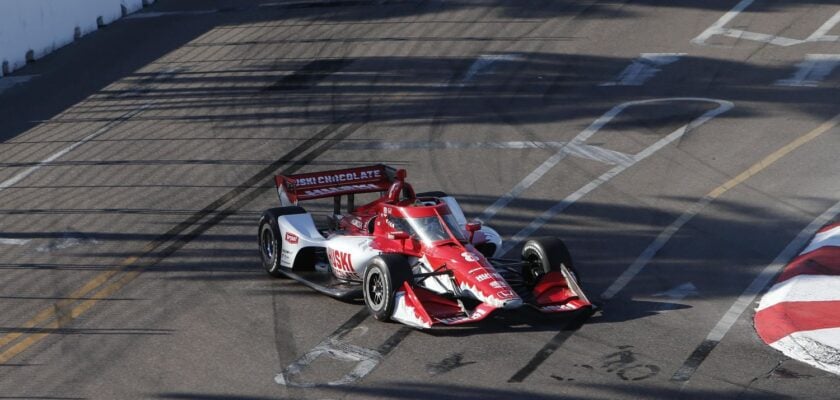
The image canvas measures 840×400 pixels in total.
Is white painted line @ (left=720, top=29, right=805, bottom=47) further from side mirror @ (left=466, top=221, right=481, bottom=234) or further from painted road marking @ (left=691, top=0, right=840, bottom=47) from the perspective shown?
side mirror @ (left=466, top=221, right=481, bottom=234)

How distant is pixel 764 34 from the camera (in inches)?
916

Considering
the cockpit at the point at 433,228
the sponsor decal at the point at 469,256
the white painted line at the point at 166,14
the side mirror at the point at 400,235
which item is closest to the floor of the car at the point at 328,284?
the side mirror at the point at 400,235

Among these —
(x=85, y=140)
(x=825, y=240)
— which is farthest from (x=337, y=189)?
(x=85, y=140)

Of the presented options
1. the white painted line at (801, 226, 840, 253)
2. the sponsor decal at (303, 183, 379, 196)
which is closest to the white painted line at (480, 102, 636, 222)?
the sponsor decal at (303, 183, 379, 196)

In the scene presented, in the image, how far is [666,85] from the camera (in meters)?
20.9

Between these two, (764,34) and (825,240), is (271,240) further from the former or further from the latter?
(764,34)

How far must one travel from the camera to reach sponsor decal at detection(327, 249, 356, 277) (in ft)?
42.0

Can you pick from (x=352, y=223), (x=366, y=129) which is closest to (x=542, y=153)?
(x=366, y=129)

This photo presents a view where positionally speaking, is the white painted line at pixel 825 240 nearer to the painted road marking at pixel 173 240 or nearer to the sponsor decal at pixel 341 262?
the sponsor decal at pixel 341 262

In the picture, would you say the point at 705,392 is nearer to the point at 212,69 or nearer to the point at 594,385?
the point at 594,385

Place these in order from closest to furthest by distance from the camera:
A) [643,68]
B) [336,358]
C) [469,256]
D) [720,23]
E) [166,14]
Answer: [336,358] < [469,256] < [643,68] < [720,23] < [166,14]

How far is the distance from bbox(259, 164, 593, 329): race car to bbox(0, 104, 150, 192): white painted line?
547 centimetres

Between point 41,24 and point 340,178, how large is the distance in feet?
43.0

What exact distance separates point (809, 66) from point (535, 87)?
484 cm
